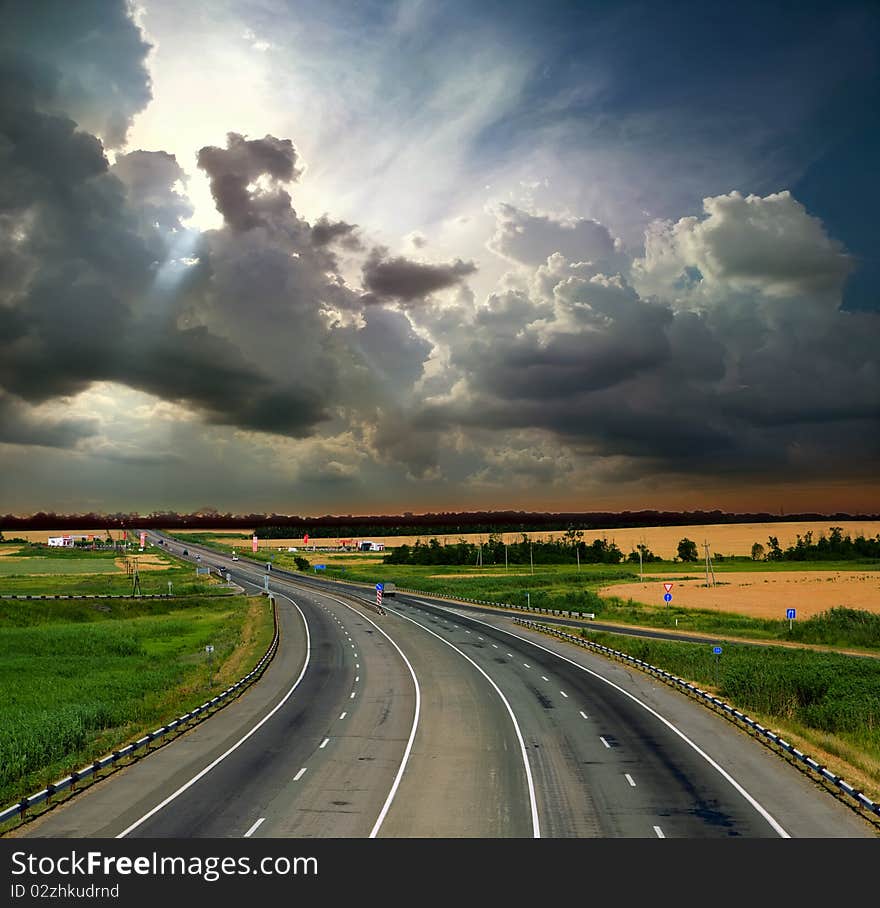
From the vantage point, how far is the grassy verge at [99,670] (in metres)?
32.9

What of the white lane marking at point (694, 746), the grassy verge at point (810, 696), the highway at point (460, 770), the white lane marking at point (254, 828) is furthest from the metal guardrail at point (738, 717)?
the white lane marking at point (254, 828)

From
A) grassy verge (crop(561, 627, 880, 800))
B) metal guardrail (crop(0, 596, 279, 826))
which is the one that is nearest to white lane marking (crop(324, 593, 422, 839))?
metal guardrail (crop(0, 596, 279, 826))

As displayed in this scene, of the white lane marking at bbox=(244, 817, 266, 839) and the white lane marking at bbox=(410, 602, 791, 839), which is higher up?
the white lane marking at bbox=(244, 817, 266, 839)

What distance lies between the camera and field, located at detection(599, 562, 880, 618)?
103 meters

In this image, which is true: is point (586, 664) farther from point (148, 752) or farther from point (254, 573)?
point (254, 573)

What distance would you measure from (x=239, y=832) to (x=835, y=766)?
966 inches

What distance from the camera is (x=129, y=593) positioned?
12200 cm

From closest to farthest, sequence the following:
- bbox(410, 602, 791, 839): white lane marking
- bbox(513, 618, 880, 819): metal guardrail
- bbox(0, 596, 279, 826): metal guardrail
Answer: bbox(410, 602, 791, 839): white lane marking, bbox(0, 596, 279, 826): metal guardrail, bbox(513, 618, 880, 819): metal guardrail

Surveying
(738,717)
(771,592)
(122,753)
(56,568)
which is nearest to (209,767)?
(122,753)

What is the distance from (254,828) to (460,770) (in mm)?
9764

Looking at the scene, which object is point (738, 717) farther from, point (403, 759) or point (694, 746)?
point (403, 759)

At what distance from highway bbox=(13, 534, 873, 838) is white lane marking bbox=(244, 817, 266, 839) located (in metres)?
0.10

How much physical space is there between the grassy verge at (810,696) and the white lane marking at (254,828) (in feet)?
71.3

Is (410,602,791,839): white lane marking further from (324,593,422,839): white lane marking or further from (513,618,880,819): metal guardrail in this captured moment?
(324,593,422,839): white lane marking
